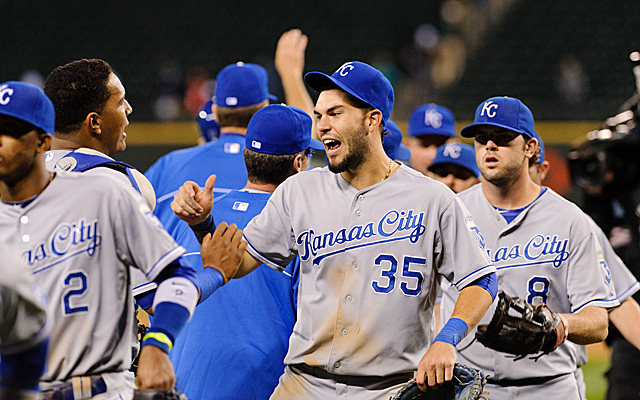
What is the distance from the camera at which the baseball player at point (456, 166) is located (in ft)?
18.3

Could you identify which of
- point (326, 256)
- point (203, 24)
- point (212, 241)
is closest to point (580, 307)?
point (326, 256)

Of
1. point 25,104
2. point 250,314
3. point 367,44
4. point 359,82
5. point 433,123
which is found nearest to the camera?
point 25,104

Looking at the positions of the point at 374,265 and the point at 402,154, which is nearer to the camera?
the point at 374,265

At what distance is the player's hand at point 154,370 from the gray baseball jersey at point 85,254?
22cm

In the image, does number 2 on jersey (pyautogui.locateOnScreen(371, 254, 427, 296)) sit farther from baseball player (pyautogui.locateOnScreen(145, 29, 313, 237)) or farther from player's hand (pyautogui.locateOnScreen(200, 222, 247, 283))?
baseball player (pyautogui.locateOnScreen(145, 29, 313, 237))

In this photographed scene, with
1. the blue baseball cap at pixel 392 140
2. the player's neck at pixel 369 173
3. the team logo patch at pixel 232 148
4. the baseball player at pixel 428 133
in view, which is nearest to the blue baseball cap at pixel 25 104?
the player's neck at pixel 369 173

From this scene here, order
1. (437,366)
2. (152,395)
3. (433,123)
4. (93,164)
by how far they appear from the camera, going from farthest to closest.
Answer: (433,123) → (93,164) → (437,366) → (152,395)

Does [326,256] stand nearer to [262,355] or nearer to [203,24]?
[262,355]

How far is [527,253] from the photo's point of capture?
169 inches

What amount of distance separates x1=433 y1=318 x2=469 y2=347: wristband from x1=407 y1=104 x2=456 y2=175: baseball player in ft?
11.3

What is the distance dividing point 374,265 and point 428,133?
339 cm

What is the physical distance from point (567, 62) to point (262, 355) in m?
15.7

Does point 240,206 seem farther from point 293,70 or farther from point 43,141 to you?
Result: point 293,70

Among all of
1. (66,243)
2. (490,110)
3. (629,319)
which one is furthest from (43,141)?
(629,319)
